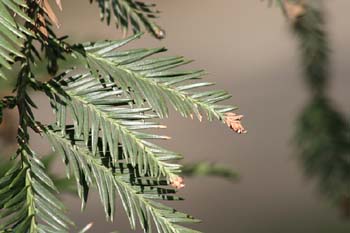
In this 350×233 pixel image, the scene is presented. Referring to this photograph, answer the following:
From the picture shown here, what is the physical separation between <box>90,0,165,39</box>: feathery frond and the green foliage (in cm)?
9

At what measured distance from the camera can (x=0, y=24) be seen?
1.01 ft

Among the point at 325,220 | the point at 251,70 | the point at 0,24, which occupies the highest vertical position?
the point at 251,70

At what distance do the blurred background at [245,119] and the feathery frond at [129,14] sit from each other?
183 cm

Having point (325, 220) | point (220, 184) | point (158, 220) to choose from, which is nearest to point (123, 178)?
point (158, 220)

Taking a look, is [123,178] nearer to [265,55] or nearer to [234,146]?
[234,146]

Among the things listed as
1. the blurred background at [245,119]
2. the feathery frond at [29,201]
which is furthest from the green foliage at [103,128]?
the blurred background at [245,119]

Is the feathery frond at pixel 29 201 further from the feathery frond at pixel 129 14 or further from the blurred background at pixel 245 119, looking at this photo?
the blurred background at pixel 245 119

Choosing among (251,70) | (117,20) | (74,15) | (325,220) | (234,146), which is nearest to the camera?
(117,20)

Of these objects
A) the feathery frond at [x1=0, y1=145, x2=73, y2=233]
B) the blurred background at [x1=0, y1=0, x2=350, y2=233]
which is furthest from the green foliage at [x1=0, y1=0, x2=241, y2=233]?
the blurred background at [x1=0, y1=0, x2=350, y2=233]

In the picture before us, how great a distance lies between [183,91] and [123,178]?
0.19ft

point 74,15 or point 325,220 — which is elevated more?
point 74,15

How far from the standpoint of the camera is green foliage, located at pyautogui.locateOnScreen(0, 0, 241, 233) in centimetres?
32

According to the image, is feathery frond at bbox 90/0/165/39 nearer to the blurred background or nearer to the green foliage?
the green foliage

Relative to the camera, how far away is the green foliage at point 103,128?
1.05 feet
